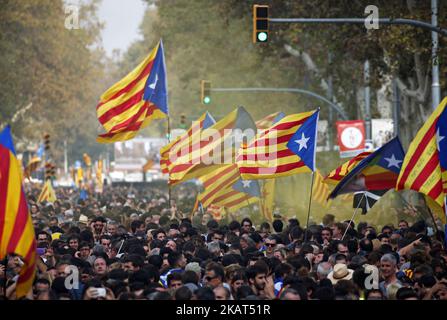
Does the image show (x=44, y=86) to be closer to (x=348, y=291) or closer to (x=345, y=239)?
(x=345, y=239)

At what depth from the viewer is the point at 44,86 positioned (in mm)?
73188

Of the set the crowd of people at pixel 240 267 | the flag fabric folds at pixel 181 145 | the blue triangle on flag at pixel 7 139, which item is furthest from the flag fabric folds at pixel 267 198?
the blue triangle on flag at pixel 7 139

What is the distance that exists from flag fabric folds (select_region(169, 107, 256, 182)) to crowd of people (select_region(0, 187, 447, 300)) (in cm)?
354

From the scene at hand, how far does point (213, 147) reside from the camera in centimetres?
2352

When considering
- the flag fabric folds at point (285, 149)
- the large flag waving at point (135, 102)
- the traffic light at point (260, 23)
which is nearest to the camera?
the flag fabric folds at point (285, 149)

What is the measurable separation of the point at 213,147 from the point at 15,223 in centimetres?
1259

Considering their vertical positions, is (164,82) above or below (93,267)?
above

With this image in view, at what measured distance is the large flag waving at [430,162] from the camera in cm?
1411

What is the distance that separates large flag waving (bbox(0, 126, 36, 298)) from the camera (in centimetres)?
1091

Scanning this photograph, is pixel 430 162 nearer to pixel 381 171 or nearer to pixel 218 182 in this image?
pixel 381 171

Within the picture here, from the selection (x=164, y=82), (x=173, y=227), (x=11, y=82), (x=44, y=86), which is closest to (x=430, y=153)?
(x=173, y=227)

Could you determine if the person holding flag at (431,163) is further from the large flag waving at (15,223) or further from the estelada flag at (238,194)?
the estelada flag at (238,194)

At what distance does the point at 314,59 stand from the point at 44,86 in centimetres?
2993

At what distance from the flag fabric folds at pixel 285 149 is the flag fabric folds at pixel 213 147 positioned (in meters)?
3.90
